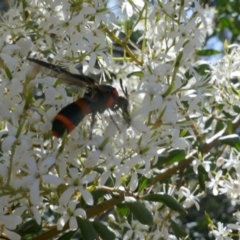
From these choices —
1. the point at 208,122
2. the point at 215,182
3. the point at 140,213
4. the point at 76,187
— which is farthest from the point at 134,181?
the point at 208,122

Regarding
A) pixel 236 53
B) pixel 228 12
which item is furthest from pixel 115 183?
pixel 228 12

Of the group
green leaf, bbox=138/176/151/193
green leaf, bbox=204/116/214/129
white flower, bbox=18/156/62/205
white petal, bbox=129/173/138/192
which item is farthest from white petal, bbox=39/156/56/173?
green leaf, bbox=204/116/214/129

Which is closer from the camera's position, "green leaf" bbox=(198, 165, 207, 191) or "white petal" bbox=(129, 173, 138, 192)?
"white petal" bbox=(129, 173, 138, 192)

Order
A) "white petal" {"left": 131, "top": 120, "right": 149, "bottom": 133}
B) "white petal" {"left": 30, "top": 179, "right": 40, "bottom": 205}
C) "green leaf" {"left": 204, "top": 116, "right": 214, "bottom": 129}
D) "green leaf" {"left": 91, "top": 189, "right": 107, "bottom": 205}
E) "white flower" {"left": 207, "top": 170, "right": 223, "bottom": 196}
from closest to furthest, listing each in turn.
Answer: "white petal" {"left": 30, "top": 179, "right": 40, "bottom": 205}
"white petal" {"left": 131, "top": 120, "right": 149, "bottom": 133}
"green leaf" {"left": 91, "top": 189, "right": 107, "bottom": 205}
"white flower" {"left": 207, "top": 170, "right": 223, "bottom": 196}
"green leaf" {"left": 204, "top": 116, "right": 214, "bottom": 129}

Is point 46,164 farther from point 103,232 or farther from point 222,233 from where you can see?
point 222,233

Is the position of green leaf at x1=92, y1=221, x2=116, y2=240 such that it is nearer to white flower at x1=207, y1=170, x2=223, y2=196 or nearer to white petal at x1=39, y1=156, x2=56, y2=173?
white petal at x1=39, y1=156, x2=56, y2=173

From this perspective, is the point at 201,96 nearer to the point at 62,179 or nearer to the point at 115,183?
the point at 115,183
